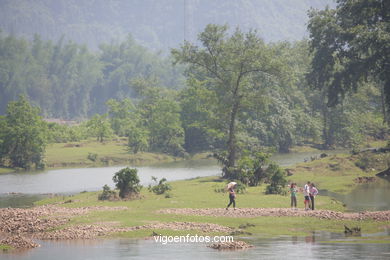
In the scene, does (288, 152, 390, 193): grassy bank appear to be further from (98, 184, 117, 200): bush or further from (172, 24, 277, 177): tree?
(98, 184, 117, 200): bush

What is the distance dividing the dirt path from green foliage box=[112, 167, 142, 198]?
728 cm

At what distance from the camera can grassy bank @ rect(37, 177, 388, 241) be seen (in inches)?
1592

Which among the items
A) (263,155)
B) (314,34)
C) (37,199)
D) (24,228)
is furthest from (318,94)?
(24,228)

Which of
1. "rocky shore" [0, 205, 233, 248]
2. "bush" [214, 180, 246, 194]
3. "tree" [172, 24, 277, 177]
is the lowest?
"rocky shore" [0, 205, 233, 248]

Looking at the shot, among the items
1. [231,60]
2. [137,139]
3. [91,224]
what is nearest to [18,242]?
[91,224]

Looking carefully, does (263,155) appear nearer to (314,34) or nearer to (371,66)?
(371,66)

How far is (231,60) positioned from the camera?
3034 inches

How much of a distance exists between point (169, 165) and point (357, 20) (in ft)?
129

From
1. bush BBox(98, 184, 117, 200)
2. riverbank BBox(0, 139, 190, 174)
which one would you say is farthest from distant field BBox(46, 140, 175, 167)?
bush BBox(98, 184, 117, 200)

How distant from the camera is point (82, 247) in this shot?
3588 cm

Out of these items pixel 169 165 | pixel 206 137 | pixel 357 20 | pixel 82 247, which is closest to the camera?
pixel 82 247

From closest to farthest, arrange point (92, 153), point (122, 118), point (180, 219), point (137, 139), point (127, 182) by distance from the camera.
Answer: point (180, 219)
point (127, 182)
point (92, 153)
point (137, 139)
point (122, 118)

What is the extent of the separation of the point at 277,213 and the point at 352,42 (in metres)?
37.5

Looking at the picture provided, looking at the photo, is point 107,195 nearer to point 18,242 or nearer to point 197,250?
point 18,242
